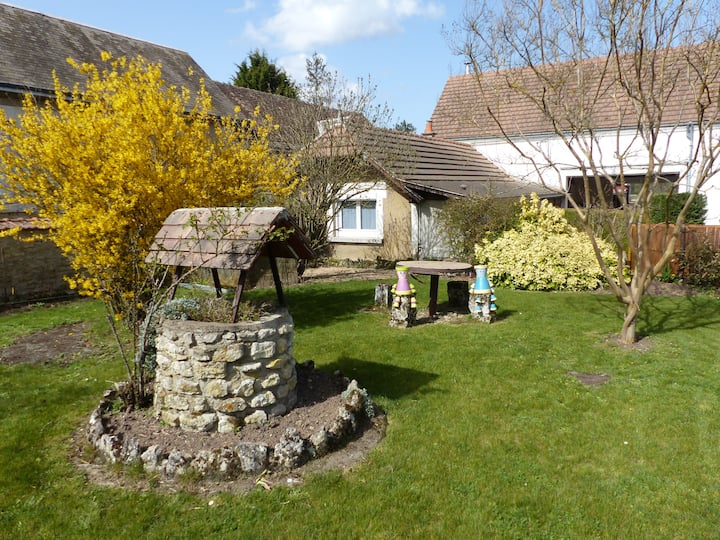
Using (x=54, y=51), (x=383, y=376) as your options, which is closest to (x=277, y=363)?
(x=383, y=376)

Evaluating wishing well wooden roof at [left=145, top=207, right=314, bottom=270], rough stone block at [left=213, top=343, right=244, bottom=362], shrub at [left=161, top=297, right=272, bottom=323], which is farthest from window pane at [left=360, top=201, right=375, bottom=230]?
rough stone block at [left=213, top=343, right=244, bottom=362]

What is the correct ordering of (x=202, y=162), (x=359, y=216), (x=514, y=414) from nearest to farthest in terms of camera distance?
(x=514, y=414) → (x=202, y=162) → (x=359, y=216)

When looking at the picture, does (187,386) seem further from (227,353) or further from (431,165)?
(431,165)

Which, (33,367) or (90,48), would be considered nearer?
(33,367)

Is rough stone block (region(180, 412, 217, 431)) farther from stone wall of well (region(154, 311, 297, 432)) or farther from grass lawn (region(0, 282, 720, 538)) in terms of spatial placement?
grass lawn (region(0, 282, 720, 538))

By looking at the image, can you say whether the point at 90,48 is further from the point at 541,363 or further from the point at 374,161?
the point at 541,363

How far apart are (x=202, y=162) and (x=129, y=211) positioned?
1.38 m

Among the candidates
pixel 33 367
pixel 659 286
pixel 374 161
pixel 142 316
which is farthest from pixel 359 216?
pixel 33 367

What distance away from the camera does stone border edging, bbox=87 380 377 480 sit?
15.6ft

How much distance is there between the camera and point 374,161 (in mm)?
15789

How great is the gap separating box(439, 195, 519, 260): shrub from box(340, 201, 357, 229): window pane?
4.26 m

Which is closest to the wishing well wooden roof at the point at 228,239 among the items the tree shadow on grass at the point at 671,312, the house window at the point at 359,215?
the tree shadow on grass at the point at 671,312

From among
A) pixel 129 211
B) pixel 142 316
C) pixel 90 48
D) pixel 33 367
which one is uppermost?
pixel 90 48

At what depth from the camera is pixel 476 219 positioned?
15.8 meters
